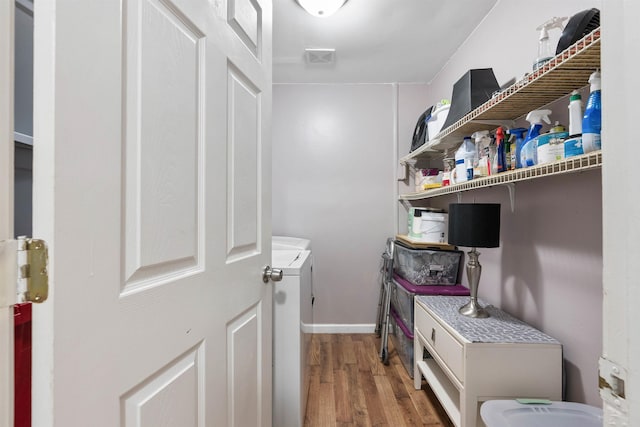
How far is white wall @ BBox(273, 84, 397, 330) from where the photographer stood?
288cm

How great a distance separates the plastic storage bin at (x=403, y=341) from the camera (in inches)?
82.9

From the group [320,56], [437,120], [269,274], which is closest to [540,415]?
[269,274]

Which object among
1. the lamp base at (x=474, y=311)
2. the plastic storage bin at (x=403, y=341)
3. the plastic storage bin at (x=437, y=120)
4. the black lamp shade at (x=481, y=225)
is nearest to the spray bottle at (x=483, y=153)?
the black lamp shade at (x=481, y=225)

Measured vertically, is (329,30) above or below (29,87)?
above

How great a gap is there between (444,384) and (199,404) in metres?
1.43

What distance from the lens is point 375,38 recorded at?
217 cm

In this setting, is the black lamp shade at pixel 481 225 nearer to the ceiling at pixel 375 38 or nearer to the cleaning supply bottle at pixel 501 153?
the cleaning supply bottle at pixel 501 153

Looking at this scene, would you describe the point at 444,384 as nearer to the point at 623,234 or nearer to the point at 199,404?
the point at 199,404

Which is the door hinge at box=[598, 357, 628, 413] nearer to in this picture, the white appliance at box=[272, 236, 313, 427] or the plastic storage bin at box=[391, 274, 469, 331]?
the white appliance at box=[272, 236, 313, 427]

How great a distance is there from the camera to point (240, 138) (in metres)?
0.94

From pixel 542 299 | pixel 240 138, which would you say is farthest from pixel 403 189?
pixel 240 138

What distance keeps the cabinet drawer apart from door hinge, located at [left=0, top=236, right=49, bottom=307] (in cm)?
142

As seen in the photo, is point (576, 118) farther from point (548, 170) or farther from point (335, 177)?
point (335, 177)

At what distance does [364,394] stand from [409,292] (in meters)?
0.70
